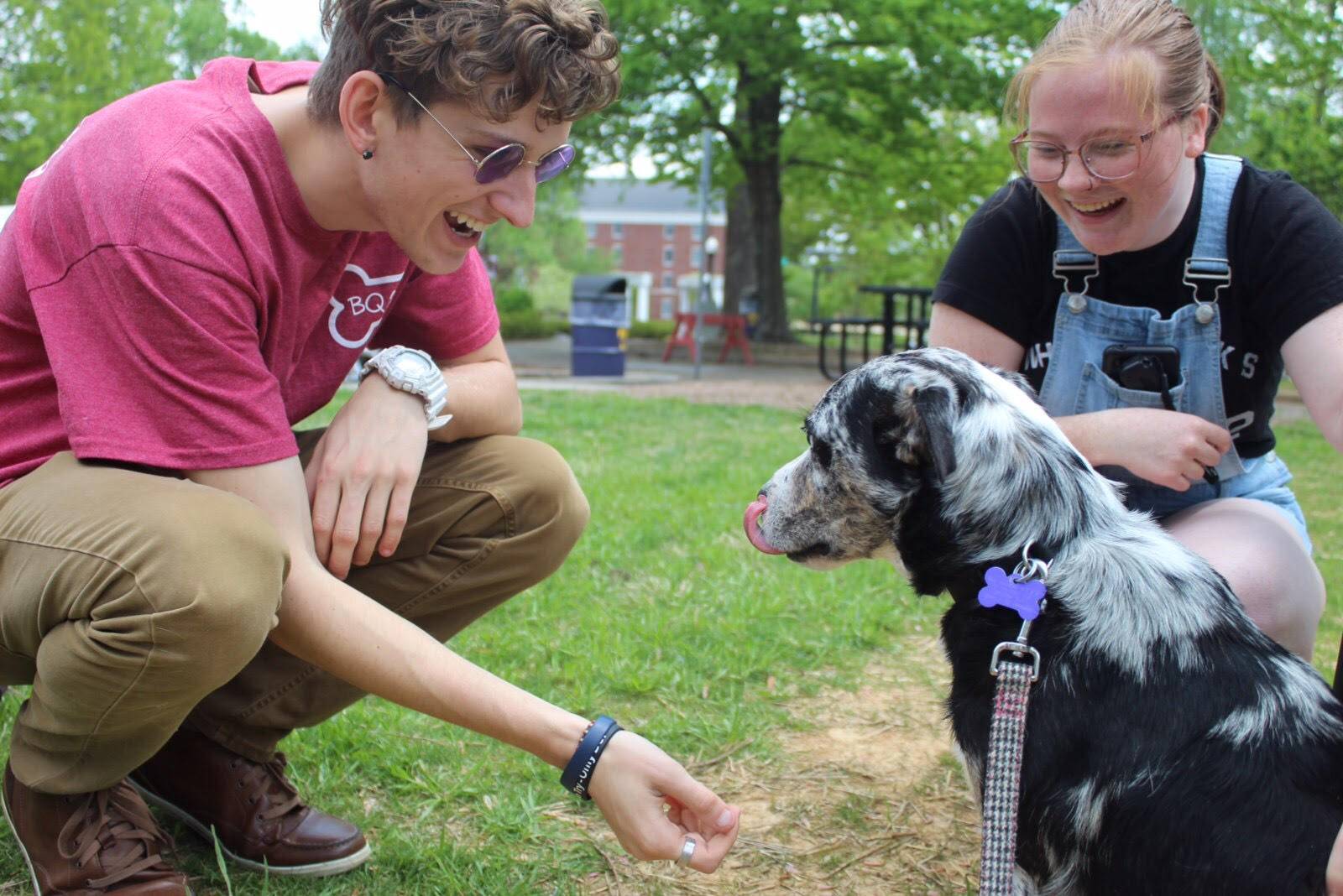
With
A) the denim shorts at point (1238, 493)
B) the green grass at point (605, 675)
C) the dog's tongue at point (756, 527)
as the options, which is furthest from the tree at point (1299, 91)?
the dog's tongue at point (756, 527)

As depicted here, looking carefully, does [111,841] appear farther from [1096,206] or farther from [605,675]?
[1096,206]

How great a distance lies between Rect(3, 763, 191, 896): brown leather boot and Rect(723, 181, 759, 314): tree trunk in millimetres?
22283

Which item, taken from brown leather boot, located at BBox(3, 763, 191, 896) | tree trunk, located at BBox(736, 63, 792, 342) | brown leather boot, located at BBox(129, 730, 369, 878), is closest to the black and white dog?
brown leather boot, located at BBox(129, 730, 369, 878)

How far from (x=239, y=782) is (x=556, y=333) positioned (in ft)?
95.2

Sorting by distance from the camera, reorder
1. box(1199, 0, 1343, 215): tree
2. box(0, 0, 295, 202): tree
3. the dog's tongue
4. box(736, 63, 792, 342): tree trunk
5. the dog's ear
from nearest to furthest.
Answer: the dog's ear, the dog's tongue, box(1199, 0, 1343, 215): tree, box(0, 0, 295, 202): tree, box(736, 63, 792, 342): tree trunk

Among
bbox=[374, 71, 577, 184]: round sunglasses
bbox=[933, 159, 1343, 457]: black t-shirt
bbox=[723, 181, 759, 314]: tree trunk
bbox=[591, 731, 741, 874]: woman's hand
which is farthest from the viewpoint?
bbox=[723, 181, 759, 314]: tree trunk

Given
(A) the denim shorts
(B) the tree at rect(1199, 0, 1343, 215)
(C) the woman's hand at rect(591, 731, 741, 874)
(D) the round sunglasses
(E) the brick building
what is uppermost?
(B) the tree at rect(1199, 0, 1343, 215)

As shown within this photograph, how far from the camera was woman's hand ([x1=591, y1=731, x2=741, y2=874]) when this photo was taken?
2.02m

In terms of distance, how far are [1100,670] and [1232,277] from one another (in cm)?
137

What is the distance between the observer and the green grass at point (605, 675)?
2812 mm

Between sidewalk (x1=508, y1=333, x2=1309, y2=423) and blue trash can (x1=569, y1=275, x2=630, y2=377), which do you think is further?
blue trash can (x1=569, y1=275, x2=630, y2=377)

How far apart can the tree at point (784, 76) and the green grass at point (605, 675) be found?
48.8ft

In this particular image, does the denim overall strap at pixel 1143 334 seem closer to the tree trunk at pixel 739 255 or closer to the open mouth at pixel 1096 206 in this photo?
the open mouth at pixel 1096 206

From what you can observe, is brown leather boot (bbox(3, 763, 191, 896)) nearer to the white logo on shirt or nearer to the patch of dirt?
the patch of dirt
